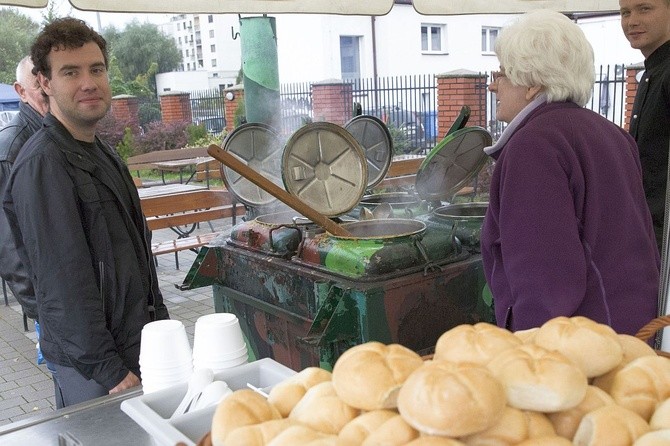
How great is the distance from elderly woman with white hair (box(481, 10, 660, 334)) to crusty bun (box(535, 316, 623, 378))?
3.05 ft

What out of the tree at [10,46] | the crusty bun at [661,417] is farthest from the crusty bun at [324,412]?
the tree at [10,46]

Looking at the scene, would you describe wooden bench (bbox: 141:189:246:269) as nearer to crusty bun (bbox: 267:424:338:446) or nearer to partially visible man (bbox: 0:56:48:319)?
partially visible man (bbox: 0:56:48:319)

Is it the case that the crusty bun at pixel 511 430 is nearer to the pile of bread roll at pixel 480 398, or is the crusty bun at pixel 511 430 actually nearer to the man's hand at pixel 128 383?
the pile of bread roll at pixel 480 398

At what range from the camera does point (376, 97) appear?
49.8ft

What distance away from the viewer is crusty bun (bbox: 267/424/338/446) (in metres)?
0.96

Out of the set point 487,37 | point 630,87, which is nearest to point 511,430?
point 630,87

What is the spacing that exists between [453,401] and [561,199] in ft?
4.23

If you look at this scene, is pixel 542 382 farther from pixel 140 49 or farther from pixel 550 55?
pixel 140 49

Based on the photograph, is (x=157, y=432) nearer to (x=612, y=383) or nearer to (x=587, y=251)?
(x=612, y=383)

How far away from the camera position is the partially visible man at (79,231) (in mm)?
2240

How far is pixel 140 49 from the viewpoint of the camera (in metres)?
45.5

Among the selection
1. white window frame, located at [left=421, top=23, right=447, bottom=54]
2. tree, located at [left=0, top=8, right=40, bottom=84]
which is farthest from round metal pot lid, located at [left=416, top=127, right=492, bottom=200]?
tree, located at [left=0, top=8, right=40, bottom=84]

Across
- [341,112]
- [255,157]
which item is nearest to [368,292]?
[255,157]

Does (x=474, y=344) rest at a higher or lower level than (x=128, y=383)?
higher
